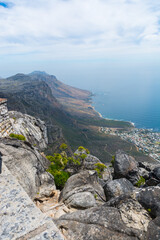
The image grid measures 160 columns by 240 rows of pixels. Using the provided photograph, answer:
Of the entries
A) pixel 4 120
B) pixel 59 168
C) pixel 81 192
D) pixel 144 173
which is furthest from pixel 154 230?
pixel 144 173

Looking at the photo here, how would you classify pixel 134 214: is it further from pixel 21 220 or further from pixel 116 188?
pixel 116 188

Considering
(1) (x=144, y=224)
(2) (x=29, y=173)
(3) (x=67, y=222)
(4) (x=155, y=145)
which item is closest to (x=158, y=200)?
(1) (x=144, y=224)

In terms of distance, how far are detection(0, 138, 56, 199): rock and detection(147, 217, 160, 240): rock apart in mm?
8595

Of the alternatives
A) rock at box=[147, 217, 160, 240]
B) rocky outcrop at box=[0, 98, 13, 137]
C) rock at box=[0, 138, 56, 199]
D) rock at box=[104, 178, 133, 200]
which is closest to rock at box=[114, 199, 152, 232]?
rock at box=[147, 217, 160, 240]

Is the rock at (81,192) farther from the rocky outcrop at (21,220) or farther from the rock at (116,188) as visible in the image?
the rocky outcrop at (21,220)

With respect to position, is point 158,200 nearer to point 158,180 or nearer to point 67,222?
point 67,222

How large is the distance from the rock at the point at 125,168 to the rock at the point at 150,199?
1764cm

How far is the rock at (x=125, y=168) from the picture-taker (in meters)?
26.9

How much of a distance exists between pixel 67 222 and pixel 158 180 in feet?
65.9

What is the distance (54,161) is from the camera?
24.8 meters

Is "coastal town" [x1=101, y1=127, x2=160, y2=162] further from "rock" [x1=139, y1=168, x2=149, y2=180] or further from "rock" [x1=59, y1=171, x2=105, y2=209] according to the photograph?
"rock" [x1=59, y1=171, x2=105, y2=209]

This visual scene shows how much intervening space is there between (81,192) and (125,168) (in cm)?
1584

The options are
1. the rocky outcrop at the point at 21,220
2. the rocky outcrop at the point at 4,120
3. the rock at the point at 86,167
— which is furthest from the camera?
the rock at the point at 86,167

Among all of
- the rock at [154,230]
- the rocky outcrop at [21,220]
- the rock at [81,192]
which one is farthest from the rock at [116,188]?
the rocky outcrop at [21,220]
